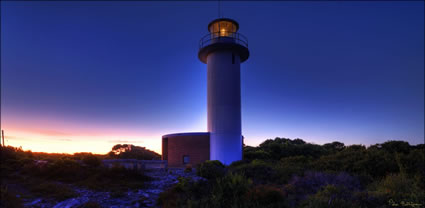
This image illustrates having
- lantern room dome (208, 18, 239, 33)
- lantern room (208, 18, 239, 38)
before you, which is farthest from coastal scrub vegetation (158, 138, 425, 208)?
lantern room dome (208, 18, 239, 33)

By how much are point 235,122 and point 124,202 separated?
13259 millimetres

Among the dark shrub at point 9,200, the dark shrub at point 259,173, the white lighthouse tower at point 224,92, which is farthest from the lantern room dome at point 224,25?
the dark shrub at point 9,200

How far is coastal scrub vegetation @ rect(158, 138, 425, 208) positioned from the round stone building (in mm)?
6643

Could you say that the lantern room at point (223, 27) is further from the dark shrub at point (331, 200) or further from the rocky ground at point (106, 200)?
the dark shrub at point (331, 200)

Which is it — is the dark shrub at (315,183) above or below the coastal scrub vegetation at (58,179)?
below

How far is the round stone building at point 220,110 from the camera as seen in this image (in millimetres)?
18828

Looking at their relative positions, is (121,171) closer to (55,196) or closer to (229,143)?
(55,196)

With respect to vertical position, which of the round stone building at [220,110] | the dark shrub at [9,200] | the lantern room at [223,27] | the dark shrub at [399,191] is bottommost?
the dark shrub at [399,191]

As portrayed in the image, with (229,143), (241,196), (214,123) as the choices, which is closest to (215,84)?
(214,123)

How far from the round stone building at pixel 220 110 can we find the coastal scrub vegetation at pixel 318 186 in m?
6.64

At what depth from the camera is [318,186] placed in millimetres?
9500

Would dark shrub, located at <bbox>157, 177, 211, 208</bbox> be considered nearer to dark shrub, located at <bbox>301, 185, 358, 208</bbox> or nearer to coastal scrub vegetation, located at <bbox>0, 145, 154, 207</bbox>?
coastal scrub vegetation, located at <bbox>0, 145, 154, 207</bbox>

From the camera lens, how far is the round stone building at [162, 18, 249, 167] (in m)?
18.8

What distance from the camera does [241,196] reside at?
23.4 feet
